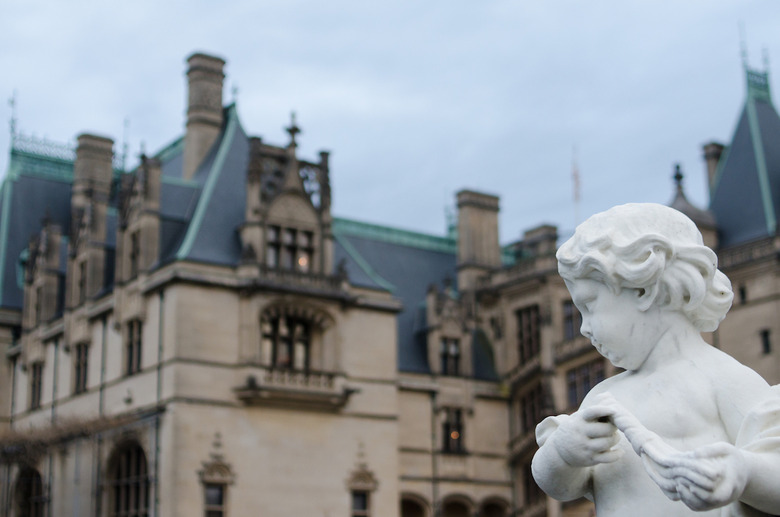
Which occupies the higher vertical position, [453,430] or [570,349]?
[570,349]

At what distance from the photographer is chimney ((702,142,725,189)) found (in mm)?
36625

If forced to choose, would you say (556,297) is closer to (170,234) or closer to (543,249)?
(543,249)

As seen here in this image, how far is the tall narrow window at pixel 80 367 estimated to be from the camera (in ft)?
107

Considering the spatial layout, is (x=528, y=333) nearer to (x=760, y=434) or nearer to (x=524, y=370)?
(x=524, y=370)

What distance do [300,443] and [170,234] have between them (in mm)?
6788

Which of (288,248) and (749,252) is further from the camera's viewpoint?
(749,252)

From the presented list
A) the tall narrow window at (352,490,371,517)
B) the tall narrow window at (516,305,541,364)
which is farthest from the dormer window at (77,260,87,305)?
the tall narrow window at (516,305,541,364)

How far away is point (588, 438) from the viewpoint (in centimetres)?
278

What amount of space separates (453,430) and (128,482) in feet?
35.8

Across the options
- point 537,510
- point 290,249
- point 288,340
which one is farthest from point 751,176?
point 288,340

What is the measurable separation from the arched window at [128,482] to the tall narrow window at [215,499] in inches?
65.3

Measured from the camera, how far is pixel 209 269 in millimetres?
29469

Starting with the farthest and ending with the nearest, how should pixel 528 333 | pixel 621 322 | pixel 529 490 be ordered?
pixel 528 333 < pixel 529 490 < pixel 621 322

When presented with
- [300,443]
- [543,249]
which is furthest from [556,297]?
[300,443]
